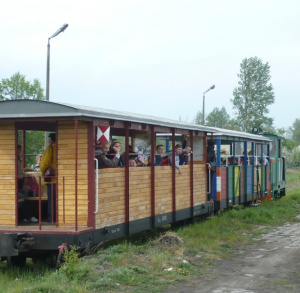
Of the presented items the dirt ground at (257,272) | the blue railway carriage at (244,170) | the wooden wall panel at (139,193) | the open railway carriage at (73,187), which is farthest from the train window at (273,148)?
the open railway carriage at (73,187)

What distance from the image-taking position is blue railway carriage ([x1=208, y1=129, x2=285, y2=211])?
15.7 metres

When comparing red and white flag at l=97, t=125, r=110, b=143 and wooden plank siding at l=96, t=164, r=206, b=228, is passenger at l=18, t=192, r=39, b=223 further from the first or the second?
red and white flag at l=97, t=125, r=110, b=143

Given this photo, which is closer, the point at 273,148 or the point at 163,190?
the point at 163,190

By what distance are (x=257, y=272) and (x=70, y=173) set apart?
3.27 metres

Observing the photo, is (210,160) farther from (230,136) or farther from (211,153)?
(230,136)

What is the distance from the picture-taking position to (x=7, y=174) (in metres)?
9.77

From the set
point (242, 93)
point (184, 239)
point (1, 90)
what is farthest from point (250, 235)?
point (242, 93)

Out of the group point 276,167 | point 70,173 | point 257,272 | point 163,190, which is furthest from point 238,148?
point 70,173

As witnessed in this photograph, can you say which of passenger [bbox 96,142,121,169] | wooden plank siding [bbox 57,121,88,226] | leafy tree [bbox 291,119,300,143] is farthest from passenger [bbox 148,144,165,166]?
leafy tree [bbox 291,119,300,143]

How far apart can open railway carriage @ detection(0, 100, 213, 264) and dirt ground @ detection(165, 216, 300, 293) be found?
1.86 metres

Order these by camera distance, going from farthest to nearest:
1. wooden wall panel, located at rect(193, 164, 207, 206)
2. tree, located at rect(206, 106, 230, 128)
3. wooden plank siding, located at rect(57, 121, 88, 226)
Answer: tree, located at rect(206, 106, 230, 128)
wooden wall panel, located at rect(193, 164, 207, 206)
wooden plank siding, located at rect(57, 121, 88, 226)

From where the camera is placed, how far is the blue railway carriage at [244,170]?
51.4ft

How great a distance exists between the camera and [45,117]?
9148mm

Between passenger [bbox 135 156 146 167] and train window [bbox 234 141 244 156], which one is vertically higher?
train window [bbox 234 141 244 156]
